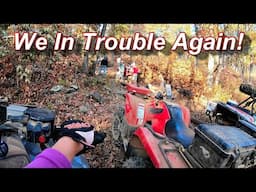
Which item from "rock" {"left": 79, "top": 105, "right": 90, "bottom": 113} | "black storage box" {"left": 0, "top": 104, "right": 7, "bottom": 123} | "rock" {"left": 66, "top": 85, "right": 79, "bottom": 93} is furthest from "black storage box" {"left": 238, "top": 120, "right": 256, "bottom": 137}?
"black storage box" {"left": 0, "top": 104, "right": 7, "bottom": 123}

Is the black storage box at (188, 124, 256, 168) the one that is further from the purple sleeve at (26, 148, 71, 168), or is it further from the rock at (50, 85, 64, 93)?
the purple sleeve at (26, 148, 71, 168)

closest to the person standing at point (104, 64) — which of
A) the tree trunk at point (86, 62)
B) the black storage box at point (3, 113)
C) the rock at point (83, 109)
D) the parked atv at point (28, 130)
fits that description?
the tree trunk at point (86, 62)

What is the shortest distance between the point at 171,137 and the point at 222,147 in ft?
1.41

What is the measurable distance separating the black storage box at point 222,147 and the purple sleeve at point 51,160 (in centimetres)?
166

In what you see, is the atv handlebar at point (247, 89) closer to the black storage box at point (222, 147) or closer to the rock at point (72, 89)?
the black storage box at point (222, 147)

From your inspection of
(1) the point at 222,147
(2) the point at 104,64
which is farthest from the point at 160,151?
(2) the point at 104,64

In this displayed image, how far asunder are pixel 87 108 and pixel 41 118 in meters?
0.38

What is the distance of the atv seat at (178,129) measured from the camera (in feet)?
8.52

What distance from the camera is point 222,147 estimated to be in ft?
7.63

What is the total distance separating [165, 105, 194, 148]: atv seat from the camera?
2.60m

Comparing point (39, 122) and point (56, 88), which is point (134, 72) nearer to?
point (56, 88)
